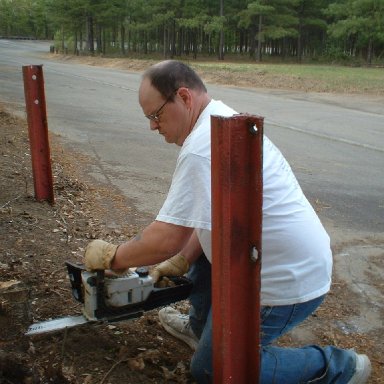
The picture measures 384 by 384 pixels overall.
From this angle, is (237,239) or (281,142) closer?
(237,239)

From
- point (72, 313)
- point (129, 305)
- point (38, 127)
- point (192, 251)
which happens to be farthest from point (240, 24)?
point (129, 305)

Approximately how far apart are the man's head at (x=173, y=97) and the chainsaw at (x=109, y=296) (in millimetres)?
769

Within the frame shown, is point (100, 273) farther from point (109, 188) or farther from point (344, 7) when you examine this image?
point (344, 7)

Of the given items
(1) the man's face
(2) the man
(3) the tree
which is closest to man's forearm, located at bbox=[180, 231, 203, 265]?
(2) the man

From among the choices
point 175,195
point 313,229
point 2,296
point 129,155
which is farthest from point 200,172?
point 129,155

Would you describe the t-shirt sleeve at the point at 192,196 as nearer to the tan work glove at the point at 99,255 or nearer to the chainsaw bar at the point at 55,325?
the tan work glove at the point at 99,255

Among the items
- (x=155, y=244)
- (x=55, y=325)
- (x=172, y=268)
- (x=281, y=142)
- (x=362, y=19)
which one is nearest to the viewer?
(x=155, y=244)

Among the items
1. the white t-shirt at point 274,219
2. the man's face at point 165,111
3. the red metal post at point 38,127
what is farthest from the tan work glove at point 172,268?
the red metal post at point 38,127

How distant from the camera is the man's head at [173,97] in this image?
226 cm

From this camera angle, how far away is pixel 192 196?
2061 millimetres

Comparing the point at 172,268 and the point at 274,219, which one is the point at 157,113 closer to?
the point at 274,219

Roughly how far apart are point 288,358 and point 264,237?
2.05ft

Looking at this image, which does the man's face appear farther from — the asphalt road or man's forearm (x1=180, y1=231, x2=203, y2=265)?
the asphalt road

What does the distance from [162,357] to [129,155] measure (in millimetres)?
5549
